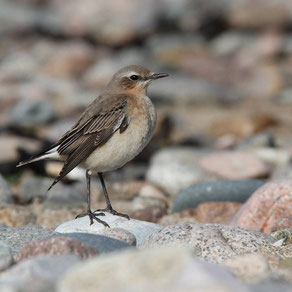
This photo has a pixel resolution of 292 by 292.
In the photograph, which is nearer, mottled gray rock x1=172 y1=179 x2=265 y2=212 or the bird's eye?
the bird's eye

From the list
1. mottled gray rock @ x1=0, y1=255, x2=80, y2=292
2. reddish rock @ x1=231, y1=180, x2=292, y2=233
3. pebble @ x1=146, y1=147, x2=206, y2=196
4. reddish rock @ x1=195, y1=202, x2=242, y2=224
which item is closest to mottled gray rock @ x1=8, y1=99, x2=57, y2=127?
pebble @ x1=146, y1=147, x2=206, y2=196

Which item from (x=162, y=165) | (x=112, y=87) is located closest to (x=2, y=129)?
(x=162, y=165)

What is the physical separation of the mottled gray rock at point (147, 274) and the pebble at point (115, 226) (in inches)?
106

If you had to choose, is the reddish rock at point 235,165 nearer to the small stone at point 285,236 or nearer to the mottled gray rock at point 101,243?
the small stone at point 285,236

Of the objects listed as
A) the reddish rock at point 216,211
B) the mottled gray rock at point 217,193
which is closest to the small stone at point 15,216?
the mottled gray rock at point 217,193

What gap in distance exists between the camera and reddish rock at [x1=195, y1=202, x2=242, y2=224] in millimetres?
9242

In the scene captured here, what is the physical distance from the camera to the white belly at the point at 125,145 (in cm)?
777

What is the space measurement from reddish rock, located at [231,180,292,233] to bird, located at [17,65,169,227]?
4.74 ft

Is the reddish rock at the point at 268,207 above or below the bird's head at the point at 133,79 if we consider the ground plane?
below

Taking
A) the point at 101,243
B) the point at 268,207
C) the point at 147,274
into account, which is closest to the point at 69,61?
the point at 268,207

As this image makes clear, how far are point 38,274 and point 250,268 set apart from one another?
1.52 metres

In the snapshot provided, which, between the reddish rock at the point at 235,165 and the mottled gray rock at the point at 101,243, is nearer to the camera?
the mottled gray rock at the point at 101,243

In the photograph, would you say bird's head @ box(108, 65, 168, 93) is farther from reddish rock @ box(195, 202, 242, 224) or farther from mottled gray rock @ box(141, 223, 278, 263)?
mottled gray rock @ box(141, 223, 278, 263)

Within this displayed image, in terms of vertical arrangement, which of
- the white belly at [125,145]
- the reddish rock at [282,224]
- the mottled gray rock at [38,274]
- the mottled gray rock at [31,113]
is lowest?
the mottled gray rock at [31,113]
